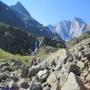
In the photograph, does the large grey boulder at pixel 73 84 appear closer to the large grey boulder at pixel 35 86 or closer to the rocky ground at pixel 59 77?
the rocky ground at pixel 59 77

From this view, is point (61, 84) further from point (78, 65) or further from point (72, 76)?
point (78, 65)

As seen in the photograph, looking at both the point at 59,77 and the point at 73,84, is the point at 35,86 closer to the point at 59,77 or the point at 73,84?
the point at 59,77

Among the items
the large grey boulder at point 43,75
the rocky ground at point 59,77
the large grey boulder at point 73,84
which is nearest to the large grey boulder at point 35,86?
the rocky ground at point 59,77

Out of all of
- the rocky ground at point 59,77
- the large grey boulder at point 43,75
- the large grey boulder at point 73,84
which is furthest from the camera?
the large grey boulder at point 43,75

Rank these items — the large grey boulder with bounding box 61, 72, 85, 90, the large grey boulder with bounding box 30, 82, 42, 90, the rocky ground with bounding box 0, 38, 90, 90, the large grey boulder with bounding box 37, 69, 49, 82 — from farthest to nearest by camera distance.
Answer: the large grey boulder with bounding box 37, 69, 49, 82 < the large grey boulder with bounding box 30, 82, 42, 90 < the rocky ground with bounding box 0, 38, 90, 90 < the large grey boulder with bounding box 61, 72, 85, 90

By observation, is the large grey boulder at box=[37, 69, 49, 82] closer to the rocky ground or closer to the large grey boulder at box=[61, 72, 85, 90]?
the rocky ground

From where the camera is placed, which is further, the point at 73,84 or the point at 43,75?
the point at 43,75

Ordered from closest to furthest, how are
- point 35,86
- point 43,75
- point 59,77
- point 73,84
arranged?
point 73,84 → point 35,86 → point 59,77 → point 43,75

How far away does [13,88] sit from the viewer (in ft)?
92.6

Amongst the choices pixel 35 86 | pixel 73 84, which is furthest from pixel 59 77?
pixel 73 84

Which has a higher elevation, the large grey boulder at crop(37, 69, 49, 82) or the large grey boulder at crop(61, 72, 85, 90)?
the large grey boulder at crop(37, 69, 49, 82)

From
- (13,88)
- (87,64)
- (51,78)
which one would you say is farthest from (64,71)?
(13,88)

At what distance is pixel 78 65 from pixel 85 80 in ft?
13.0

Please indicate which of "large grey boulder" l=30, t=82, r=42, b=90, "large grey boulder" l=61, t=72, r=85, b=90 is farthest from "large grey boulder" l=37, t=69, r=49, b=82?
"large grey boulder" l=61, t=72, r=85, b=90
